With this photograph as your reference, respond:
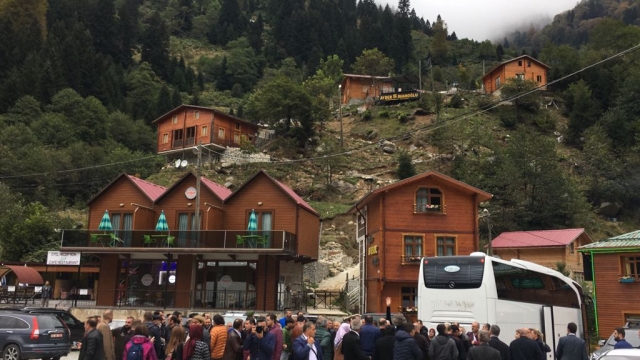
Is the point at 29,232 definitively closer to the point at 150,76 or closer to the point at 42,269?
the point at 42,269

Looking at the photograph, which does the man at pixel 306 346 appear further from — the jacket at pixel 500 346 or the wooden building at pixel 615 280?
the wooden building at pixel 615 280

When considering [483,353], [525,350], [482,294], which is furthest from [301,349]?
[482,294]

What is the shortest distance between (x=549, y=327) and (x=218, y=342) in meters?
13.2

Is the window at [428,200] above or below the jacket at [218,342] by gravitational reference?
above

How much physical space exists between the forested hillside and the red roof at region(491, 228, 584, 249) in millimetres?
5250

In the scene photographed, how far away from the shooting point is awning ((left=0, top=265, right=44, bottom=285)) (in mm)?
35094

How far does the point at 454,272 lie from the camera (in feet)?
57.2

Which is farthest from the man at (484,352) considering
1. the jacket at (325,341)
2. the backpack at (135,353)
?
the backpack at (135,353)

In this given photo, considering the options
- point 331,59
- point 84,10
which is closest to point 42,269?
point 331,59

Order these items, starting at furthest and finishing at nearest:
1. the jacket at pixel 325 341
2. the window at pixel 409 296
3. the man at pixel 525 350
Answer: the window at pixel 409 296, the jacket at pixel 325 341, the man at pixel 525 350

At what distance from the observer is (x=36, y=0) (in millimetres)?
119625

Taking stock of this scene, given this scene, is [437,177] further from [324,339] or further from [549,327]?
[324,339]

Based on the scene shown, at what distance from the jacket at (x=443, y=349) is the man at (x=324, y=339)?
2287 millimetres

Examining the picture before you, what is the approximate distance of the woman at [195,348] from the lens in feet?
32.6
